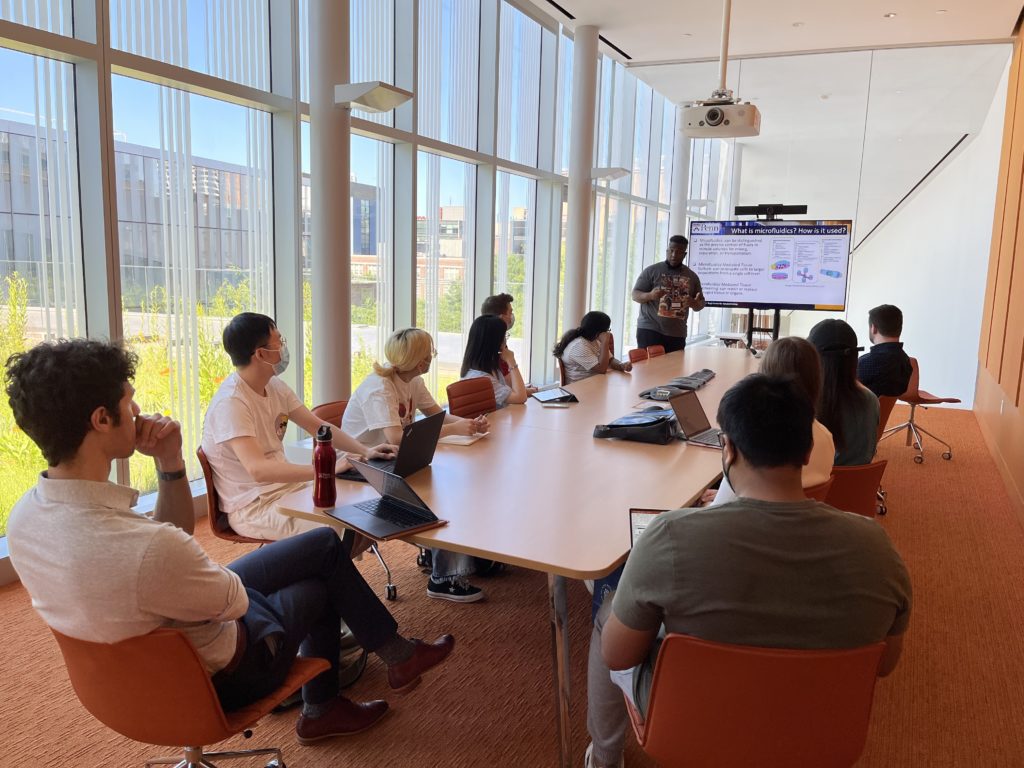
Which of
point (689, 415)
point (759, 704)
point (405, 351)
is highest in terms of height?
point (405, 351)

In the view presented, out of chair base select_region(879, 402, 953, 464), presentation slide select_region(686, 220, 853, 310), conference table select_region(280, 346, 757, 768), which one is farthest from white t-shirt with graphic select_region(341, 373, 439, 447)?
presentation slide select_region(686, 220, 853, 310)

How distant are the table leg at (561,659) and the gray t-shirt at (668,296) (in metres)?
5.14

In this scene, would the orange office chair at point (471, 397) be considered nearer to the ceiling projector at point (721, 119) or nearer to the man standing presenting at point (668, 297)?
the ceiling projector at point (721, 119)

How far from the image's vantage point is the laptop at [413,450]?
8.37 feet

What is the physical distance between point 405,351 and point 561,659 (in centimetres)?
152

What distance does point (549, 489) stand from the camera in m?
2.54

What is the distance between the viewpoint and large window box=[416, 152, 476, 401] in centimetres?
627

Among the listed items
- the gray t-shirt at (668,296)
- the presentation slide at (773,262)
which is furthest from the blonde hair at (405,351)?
the presentation slide at (773,262)

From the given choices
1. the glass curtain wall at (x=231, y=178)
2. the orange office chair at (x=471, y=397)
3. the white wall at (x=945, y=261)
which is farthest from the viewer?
the white wall at (x=945, y=261)

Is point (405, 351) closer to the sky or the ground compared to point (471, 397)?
closer to the sky

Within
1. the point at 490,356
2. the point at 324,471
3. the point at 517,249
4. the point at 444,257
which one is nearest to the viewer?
the point at 324,471

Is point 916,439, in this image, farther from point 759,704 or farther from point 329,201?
point 759,704

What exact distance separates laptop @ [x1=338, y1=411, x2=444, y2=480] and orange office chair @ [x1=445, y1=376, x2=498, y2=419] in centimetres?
103

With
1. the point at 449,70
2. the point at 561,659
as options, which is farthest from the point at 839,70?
the point at 561,659
